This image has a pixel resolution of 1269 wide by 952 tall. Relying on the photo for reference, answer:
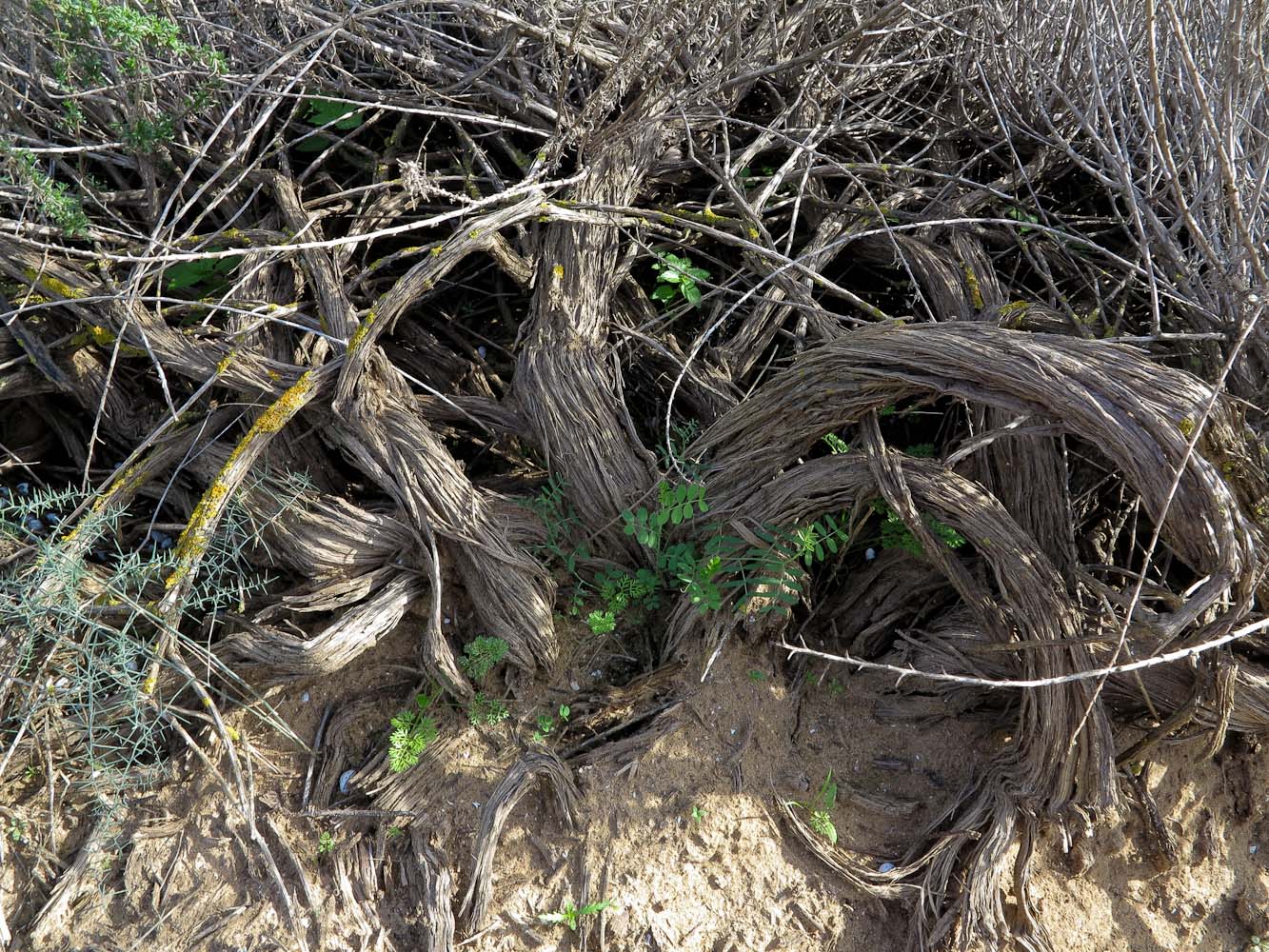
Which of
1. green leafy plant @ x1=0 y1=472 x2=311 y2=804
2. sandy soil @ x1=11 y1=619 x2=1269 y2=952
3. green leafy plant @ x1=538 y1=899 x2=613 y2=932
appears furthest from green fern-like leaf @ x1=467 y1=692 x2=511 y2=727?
green leafy plant @ x1=0 y1=472 x2=311 y2=804

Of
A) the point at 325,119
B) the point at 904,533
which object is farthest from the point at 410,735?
the point at 325,119

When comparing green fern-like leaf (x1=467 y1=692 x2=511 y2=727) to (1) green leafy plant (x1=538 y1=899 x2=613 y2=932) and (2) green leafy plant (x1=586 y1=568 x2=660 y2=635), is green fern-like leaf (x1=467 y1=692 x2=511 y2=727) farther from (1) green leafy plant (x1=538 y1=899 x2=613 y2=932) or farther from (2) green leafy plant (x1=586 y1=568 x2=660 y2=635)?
(1) green leafy plant (x1=538 y1=899 x2=613 y2=932)

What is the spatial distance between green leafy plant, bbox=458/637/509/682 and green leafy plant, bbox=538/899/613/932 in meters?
0.61

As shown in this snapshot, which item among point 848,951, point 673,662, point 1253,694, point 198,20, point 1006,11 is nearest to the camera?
point 1253,694

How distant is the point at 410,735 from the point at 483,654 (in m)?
0.28

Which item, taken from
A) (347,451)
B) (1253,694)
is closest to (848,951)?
(1253,694)

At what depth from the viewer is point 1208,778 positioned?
2352 millimetres

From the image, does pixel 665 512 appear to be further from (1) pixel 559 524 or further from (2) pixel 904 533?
(2) pixel 904 533

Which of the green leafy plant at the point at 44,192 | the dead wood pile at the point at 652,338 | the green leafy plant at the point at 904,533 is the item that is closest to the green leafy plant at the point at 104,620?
the dead wood pile at the point at 652,338

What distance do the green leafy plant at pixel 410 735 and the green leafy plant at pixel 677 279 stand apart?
1343 mm

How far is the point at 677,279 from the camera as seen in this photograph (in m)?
2.66

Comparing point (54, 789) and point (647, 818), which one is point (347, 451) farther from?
point (647, 818)

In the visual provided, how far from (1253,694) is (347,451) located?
2.37 m

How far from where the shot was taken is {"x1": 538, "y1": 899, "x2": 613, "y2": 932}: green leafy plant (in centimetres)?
220
